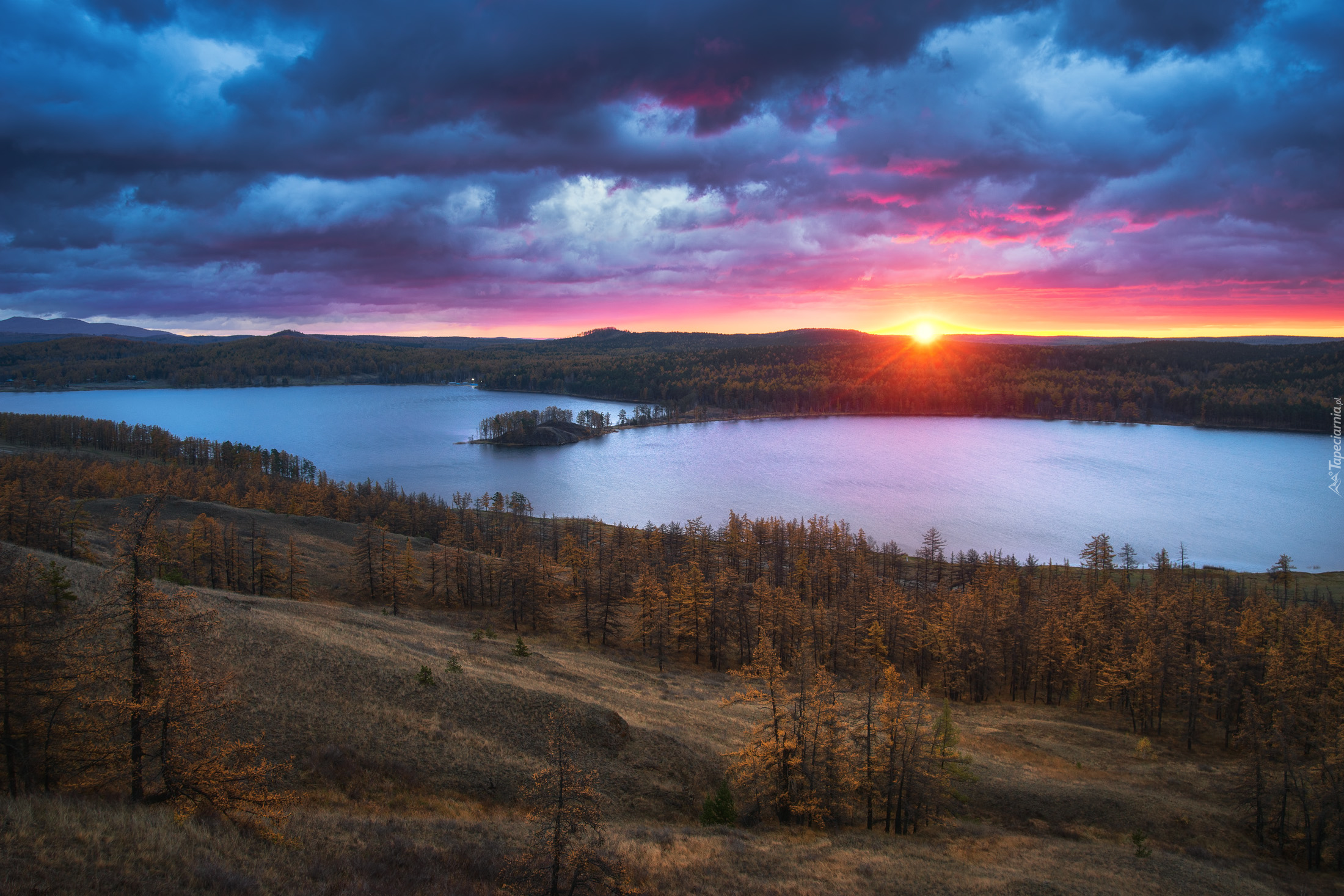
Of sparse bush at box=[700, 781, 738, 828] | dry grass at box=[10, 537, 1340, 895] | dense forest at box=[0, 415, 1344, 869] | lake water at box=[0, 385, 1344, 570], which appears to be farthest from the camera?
lake water at box=[0, 385, 1344, 570]

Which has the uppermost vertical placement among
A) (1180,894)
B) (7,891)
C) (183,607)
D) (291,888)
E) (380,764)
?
(183,607)

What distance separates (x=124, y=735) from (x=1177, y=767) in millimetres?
56205

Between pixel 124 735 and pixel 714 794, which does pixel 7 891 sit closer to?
pixel 124 735

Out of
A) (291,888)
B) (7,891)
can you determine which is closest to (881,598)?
(291,888)

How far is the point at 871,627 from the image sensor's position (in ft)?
207

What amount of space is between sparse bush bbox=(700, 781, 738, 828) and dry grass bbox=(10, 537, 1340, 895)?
0.80 metres

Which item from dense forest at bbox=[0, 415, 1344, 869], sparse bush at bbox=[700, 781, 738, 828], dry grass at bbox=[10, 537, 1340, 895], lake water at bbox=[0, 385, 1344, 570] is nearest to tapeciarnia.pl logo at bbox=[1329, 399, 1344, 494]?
lake water at bbox=[0, 385, 1344, 570]

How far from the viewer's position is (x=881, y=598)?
67.1 meters

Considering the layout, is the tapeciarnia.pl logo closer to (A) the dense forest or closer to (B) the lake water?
(B) the lake water

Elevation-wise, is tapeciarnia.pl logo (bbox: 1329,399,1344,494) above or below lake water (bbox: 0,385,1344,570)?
→ above

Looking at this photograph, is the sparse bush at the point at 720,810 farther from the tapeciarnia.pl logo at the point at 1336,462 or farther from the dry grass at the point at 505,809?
the tapeciarnia.pl logo at the point at 1336,462

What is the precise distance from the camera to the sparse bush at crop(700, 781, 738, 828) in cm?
2781

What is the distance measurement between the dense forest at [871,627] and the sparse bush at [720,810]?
91cm

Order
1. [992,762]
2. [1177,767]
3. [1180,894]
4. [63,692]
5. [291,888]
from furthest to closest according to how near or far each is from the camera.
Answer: [1177,767] < [992,762] < [1180,894] < [63,692] < [291,888]
